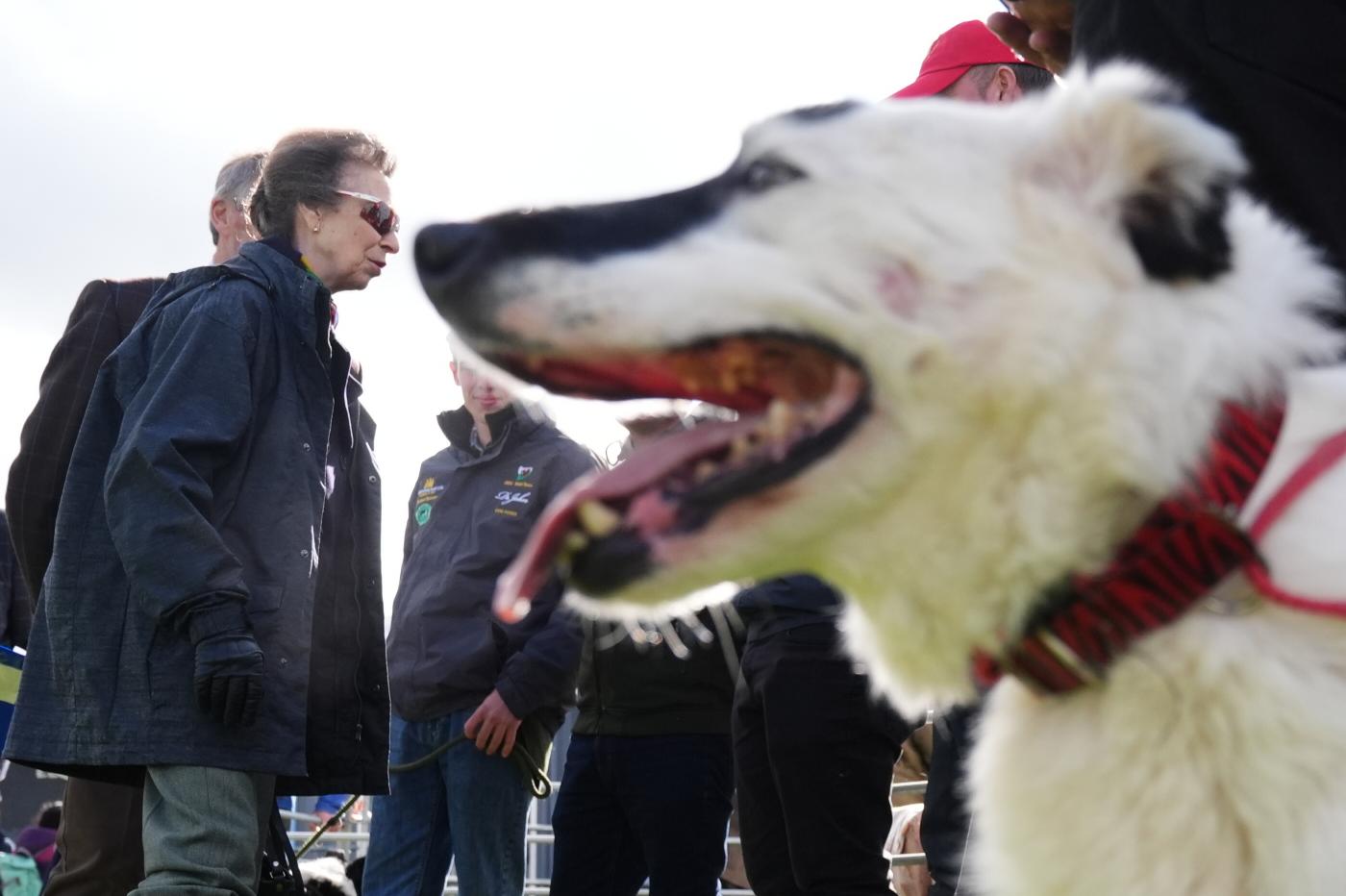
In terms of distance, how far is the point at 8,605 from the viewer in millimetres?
6961

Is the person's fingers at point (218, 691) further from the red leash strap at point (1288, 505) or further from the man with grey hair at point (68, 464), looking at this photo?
the red leash strap at point (1288, 505)

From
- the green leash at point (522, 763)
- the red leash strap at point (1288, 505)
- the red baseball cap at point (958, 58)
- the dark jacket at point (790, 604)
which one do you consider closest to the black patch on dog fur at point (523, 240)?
the red leash strap at point (1288, 505)

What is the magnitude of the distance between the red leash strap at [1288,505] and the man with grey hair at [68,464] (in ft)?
9.69

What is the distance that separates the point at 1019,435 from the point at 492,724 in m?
3.22

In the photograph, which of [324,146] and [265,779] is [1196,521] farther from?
[324,146]

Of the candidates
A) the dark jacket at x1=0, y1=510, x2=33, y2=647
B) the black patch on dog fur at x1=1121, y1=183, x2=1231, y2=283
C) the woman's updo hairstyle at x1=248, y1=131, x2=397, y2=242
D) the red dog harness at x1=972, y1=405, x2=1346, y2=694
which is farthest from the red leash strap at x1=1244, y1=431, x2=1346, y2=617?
the dark jacket at x1=0, y1=510, x2=33, y2=647

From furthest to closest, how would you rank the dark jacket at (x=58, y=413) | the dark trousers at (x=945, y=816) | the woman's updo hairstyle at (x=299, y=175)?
1. the woman's updo hairstyle at (x=299, y=175)
2. the dark jacket at (x=58, y=413)
3. the dark trousers at (x=945, y=816)

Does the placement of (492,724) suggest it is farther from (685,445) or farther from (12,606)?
(12,606)

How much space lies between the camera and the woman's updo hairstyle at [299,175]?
430 cm

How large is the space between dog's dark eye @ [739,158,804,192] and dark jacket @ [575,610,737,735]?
2.63m

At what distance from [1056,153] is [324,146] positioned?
2.98m

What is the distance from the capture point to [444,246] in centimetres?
193

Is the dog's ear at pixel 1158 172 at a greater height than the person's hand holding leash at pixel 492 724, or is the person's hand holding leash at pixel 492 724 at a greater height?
the dog's ear at pixel 1158 172

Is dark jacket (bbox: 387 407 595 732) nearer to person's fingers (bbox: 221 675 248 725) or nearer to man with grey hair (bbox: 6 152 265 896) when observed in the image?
man with grey hair (bbox: 6 152 265 896)
